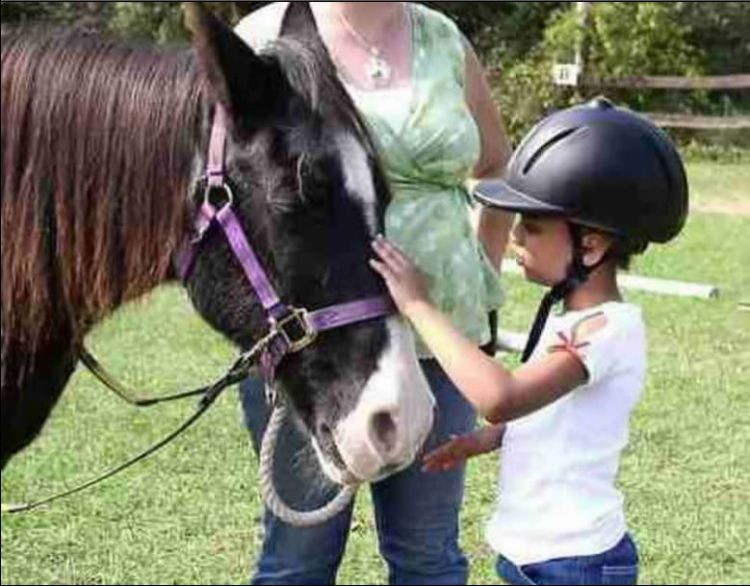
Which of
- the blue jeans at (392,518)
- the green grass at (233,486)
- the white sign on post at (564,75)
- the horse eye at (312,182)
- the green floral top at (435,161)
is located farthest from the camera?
the white sign on post at (564,75)

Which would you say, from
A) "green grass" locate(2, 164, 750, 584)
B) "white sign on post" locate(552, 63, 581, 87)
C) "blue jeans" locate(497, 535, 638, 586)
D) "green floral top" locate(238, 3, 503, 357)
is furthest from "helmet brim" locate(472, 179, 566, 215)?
"white sign on post" locate(552, 63, 581, 87)

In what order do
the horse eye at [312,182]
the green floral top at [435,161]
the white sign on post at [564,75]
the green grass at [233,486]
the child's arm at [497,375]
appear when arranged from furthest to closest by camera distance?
the white sign on post at [564,75] → the green grass at [233,486] → the green floral top at [435,161] → the horse eye at [312,182] → the child's arm at [497,375]

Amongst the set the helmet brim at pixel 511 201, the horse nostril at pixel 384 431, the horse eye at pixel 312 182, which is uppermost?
the horse eye at pixel 312 182

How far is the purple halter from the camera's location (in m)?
1.95

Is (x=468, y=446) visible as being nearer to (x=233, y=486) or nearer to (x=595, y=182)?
(x=595, y=182)

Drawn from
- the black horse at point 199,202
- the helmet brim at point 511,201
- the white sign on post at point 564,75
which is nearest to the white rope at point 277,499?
the black horse at point 199,202

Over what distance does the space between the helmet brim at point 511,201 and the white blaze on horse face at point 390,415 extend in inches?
8.3

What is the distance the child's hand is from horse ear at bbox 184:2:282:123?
0.25 m

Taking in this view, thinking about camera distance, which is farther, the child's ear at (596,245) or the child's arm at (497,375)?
the child's ear at (596,245)

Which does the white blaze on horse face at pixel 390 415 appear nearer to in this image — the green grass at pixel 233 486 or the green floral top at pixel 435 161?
the green floral top at pixel 435 161

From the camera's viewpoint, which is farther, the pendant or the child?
the pendant

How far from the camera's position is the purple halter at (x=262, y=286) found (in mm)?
1949

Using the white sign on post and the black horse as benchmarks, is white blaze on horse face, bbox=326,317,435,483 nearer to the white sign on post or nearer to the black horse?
the black horse

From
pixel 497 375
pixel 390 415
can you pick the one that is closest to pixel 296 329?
pixel 390 415
